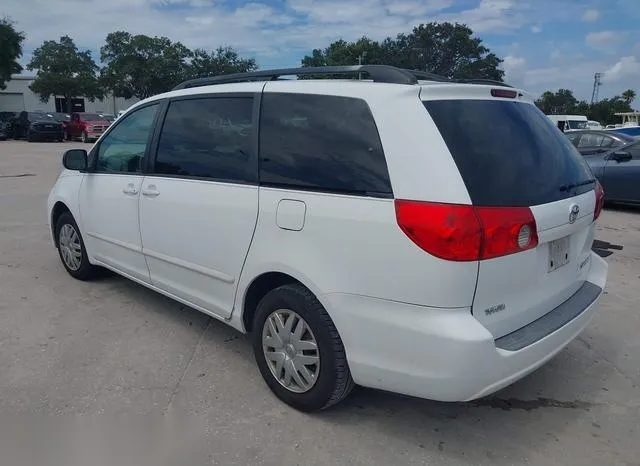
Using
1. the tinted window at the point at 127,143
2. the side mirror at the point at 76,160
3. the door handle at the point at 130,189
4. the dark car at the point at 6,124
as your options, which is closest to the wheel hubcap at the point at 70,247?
the side mirror at the point at 76,160

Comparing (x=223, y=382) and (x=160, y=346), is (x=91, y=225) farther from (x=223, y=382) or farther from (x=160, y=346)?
(x=223, y=382)

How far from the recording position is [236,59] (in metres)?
58.3

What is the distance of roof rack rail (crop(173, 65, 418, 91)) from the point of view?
9.21 ft

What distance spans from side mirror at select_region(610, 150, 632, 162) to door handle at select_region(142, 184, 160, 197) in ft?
28.9

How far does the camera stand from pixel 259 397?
3205 millimetres

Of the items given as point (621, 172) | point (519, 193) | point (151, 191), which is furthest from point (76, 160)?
point (621, 172)

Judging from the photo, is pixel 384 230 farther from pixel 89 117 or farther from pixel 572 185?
pixel 89 117

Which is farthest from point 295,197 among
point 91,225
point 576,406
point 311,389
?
point 91,225

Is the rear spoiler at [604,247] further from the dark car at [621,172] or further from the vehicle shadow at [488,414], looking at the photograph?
the vehicle shadow at [488,414]

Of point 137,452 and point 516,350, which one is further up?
point 516,350

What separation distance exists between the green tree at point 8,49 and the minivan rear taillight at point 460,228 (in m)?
42.5

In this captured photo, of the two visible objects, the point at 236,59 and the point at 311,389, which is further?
the point at 236,59

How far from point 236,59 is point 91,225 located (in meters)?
57.2

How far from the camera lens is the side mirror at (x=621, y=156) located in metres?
9.60
